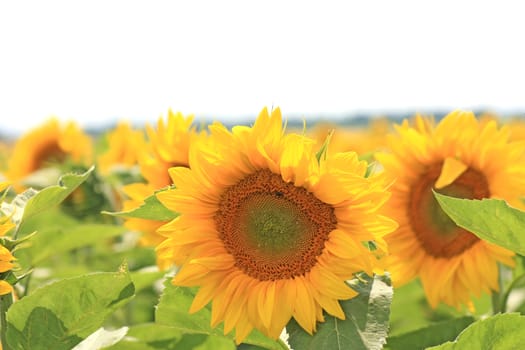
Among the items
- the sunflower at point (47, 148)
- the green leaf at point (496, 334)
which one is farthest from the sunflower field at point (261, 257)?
the sunflower at point (47, 148)

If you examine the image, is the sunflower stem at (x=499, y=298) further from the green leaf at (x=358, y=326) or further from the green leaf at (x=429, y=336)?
the green leaf at (x=358, y=326)

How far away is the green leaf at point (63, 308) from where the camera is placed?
1753 millimetres

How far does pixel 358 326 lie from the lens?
66.9 inches

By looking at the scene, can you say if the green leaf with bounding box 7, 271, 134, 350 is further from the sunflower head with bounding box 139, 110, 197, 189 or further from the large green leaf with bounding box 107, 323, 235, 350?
the sunflower head with bounding box 139, 110, 197, 189

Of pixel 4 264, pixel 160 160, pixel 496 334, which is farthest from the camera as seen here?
pixel 160 160

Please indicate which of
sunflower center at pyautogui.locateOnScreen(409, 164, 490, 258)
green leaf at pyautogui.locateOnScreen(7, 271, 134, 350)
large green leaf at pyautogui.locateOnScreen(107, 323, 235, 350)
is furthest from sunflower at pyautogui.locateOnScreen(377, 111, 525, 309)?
green leaf at pyautogui.locateOnScreen(7, 271, 134, 350)

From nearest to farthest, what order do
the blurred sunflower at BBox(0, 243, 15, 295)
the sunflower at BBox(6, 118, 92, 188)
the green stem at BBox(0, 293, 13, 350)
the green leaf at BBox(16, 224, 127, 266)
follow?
the blurred sunflower at BBox(0, 243, 15, 295) < the green stem at BBox(0, 293, 13, 350) < the green leaf at BBox(16, 224, 127, 266) < the sunflower at BBox(6, 118, 92, 188)

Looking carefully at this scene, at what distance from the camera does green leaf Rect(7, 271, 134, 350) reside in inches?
69.0

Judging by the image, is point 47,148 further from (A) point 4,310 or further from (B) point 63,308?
(B) point 63,308

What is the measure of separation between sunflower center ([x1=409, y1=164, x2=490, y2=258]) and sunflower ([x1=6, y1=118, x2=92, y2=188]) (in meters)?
3.02

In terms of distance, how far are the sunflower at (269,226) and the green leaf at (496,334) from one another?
0.25 meters

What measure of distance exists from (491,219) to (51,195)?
3.28 ft

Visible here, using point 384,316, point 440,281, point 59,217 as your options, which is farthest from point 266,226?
point 59,217

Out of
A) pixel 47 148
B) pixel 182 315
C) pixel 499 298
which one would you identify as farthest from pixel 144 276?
pixel 47 148
